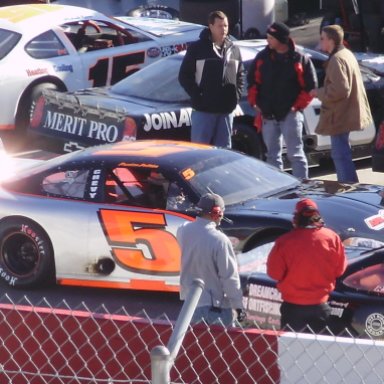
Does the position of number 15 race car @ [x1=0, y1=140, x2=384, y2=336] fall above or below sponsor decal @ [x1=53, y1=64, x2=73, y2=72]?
above

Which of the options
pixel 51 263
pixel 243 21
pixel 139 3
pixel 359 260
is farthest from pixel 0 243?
pixel 139 3

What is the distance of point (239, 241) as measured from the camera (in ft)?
28.1

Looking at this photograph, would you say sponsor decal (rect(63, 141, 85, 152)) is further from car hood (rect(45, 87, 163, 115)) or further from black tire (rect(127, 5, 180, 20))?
black tire (rect(127, 5, 180, 20))

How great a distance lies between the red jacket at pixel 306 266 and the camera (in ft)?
21.6

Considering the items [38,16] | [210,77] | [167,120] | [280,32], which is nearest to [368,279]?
[280,32]

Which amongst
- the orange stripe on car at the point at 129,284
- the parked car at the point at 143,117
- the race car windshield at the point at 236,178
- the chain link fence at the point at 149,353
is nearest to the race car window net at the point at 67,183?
the orange stripe on car at the point at 129,284

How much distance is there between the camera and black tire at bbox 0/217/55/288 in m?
9.15

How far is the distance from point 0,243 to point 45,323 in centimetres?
370

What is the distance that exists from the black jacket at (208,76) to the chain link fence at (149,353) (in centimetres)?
587

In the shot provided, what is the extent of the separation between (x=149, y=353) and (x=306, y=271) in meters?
1.54

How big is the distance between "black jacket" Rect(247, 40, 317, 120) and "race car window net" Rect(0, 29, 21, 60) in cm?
399

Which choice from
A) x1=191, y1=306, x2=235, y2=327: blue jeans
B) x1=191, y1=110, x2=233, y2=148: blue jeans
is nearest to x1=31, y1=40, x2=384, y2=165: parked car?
x1=191, y1=110, x2=233, y2=148: blue jeans

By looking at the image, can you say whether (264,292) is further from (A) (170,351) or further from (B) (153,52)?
(B) (153,52)

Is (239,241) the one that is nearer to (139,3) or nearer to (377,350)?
(377,350)
